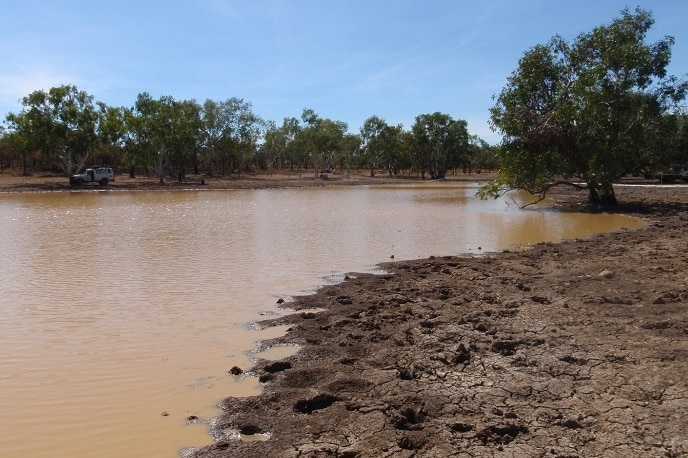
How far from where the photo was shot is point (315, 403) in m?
5.01

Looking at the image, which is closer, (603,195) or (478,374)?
(478,374)

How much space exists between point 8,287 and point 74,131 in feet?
165

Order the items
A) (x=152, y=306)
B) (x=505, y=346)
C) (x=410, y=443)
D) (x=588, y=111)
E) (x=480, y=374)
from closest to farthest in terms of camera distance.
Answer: (x=410, y=443), (x=480, y=374), (x=505, y=346), (x=152, y=306), (x=588, y=111)

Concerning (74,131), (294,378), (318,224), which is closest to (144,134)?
(74,131)

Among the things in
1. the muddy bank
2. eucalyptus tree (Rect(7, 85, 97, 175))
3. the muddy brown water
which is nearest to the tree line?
eucalyptus tree (Rect(7, 85, 97, 175))

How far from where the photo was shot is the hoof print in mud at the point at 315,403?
4.96 metres

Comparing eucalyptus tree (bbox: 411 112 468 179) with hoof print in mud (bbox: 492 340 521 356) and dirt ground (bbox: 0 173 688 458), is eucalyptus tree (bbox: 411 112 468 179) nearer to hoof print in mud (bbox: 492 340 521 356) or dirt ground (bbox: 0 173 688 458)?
dirt ground (bbox: 0 173 688 458)

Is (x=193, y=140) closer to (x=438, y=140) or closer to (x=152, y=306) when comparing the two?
(x=438, y=140)

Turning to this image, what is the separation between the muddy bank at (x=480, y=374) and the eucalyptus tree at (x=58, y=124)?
53.6m

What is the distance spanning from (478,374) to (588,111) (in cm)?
2549

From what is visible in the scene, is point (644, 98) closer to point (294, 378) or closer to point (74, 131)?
point (294, 378)

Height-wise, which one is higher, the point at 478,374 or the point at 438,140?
the point at 438,140

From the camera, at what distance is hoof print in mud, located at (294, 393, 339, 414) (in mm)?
4965

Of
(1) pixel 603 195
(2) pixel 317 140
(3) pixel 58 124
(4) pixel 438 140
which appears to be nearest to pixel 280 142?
(2) pixel 317 140
